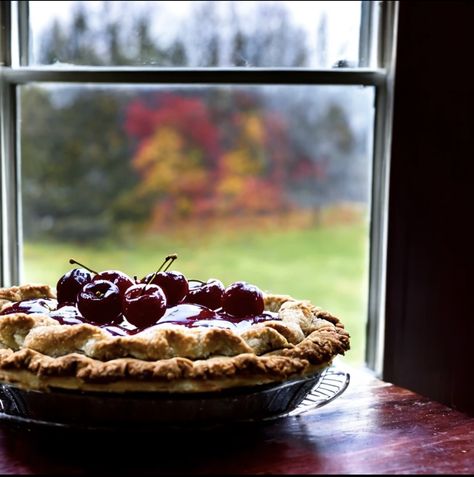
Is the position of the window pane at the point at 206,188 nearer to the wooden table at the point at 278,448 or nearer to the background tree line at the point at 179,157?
the background tree line at the point at 179,157

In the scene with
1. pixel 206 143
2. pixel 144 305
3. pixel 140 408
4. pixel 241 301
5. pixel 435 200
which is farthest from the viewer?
pixel 206 143

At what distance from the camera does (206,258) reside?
383 cm

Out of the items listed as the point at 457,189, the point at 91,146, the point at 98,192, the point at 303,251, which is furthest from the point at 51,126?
the point at 457,189

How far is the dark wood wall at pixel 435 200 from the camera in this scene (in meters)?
1.94

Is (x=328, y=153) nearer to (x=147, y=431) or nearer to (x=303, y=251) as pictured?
(x=303, y=251)

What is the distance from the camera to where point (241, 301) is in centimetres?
134

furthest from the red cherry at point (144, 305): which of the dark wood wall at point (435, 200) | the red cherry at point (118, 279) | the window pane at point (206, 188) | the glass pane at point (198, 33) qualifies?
the window pane at point (206, 188)

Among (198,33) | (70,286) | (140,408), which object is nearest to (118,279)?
(70,286)

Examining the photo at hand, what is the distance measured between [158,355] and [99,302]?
182mm

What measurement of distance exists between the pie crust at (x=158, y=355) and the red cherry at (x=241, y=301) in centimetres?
8

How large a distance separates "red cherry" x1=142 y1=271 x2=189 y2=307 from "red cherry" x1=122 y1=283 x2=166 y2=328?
0.35ft

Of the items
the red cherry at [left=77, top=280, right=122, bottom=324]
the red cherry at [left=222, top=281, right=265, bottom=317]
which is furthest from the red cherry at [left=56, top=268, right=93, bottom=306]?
the red cherry at [left=222, top=281, right=265, bottom=317]

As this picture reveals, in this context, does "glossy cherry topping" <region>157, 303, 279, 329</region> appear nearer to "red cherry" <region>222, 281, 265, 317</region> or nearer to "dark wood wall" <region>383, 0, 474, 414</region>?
"red cherry" <region>222, 281, 265, 317</region>

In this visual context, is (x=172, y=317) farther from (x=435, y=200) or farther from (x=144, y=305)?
(x=435, y=200)
